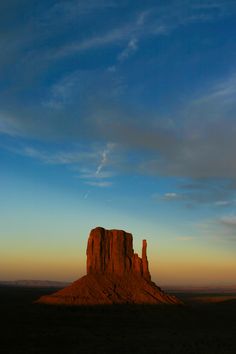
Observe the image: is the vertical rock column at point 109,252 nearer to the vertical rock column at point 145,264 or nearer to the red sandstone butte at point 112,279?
the red sandstone butte at point 112,279

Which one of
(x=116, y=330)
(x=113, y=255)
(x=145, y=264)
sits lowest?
(x=116, y=330)

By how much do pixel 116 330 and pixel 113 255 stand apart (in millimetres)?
47643

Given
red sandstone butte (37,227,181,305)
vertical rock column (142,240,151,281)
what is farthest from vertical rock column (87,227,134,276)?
vertical rock column (142,240,151,281)

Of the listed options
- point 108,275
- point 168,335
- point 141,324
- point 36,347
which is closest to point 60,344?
point 36,347

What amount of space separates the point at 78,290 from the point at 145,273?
1780 cm

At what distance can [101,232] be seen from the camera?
119375 mm

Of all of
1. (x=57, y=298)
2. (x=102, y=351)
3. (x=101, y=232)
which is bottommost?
(x=102, y=351)

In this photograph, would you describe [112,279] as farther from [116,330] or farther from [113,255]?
[116,330]

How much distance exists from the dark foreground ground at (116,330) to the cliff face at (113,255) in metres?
17.0

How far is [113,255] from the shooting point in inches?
4496

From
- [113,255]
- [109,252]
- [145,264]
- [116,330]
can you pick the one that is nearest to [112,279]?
[113,255]

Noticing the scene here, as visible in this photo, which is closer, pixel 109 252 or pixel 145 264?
pixel 145 264

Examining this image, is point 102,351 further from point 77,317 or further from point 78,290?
point 78,290

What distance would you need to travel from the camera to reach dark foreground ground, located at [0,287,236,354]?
5091 cm
